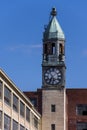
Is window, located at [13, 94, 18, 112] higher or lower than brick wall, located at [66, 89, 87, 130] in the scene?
lower

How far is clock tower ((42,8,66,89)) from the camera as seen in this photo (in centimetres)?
11656

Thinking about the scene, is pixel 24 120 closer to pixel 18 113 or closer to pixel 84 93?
pixel 18 113

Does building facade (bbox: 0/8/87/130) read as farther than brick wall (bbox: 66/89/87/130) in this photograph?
No

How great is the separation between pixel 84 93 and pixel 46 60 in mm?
10063

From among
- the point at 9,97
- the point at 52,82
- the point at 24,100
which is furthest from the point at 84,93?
the point at 9,97

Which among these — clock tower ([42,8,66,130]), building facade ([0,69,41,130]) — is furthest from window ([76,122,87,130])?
building facade ([0,69,41,130])

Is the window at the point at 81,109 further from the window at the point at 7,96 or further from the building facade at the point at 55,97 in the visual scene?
the window at the point at 7,96

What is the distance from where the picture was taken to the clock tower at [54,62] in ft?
382

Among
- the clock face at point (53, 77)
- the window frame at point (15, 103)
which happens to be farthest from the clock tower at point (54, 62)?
the window frame at point (15, 103)

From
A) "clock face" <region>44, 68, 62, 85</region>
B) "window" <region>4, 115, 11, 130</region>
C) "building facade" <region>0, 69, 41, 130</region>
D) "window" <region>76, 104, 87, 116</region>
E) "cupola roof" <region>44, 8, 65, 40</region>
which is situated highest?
"cupola roof" <region>44, 8, 65, 40</region>

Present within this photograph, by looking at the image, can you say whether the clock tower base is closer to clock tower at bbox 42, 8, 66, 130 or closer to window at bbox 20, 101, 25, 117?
clock tower at bbox 42, 8, 66, 130

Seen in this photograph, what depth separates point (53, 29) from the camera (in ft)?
394

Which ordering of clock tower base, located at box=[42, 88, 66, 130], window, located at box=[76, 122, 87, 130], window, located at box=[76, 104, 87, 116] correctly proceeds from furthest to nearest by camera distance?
window, located at box=[76, 104, 87, 116], window, located at box=[76, 122, 87, 130], clock tower base, located at box=[42, 88, 66, 130]

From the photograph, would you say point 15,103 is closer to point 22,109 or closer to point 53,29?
point 22,109
